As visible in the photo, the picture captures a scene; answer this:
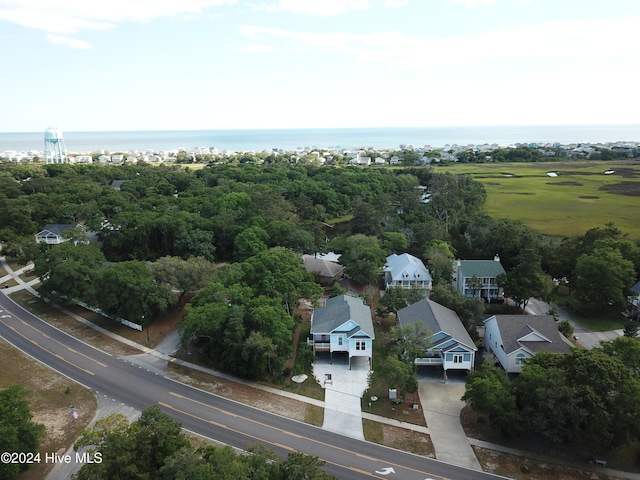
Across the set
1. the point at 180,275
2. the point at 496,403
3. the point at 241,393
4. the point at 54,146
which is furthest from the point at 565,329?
the point at 54,146

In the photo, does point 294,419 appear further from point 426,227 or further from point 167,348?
point 426,227

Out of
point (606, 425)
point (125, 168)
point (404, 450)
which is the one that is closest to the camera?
point (606, 425)

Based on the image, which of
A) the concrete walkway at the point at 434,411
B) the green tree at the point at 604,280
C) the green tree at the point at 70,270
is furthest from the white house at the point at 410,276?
the green tree at the point at 70,270

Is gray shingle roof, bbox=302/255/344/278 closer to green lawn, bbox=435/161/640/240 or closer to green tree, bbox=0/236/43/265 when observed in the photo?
green tree, bbox=0/236/43/265

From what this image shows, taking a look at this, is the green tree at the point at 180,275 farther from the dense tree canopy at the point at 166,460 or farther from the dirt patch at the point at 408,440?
the dirt patch at the point at 408,440

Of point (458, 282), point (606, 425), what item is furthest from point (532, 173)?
point (606, 425)

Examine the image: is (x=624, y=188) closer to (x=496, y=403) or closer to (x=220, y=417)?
(x=496, y=403)
